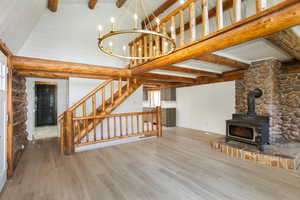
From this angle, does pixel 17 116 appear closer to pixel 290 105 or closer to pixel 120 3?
pixel 120 3

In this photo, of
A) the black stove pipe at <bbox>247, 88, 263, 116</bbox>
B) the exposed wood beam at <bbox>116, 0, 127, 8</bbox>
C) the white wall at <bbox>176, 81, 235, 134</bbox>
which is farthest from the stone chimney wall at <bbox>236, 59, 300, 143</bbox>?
the exposed wood beam at <bbox>116, 0, 127, 8</bbox>

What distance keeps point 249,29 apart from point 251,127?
249 cm

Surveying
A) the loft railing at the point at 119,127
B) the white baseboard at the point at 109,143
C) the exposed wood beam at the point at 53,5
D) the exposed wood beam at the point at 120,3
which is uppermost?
the exposed wood beam at the point at 120,3

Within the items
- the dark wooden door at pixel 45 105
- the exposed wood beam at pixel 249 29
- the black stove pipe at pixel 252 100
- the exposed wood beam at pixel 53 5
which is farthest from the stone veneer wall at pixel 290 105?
the dark wooden door at pixel 45 105

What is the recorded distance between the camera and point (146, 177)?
2746mm

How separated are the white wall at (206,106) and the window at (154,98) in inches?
74.7

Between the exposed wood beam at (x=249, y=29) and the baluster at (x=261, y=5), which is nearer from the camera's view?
the exposed wood beam at (x=249, y=29)

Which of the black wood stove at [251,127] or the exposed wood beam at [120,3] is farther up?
the exposed wood beam at [120,3]

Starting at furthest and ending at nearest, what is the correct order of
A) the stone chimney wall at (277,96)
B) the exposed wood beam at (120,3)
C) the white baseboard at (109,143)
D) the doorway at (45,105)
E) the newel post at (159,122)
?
the doorway at (45,105) < the newel post at (159,122) < the exposed wood beam at (120,3) < the white baseboard at (109,143) < the stone chimney wall at (277,96)

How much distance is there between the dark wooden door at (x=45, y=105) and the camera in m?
8.01

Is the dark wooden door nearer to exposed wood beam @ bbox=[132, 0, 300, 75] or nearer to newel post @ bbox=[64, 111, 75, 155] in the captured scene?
newel post @ bbox=[64, 111, 75, 155]

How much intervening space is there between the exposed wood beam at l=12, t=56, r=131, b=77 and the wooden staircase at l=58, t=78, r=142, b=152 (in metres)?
0.32

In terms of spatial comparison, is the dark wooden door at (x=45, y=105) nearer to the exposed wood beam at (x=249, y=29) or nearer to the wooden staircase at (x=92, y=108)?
the wooden staircase at (x=92, y=108)

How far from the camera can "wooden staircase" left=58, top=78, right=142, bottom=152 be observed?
13.1 feet
